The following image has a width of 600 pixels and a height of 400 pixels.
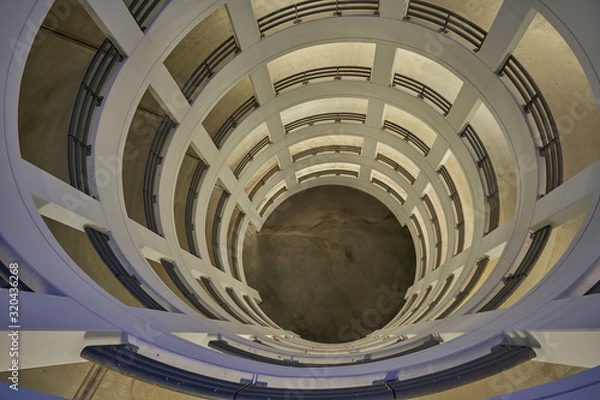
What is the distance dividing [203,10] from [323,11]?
9.17 ft

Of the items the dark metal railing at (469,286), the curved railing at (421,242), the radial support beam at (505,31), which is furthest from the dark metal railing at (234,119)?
the curved railing at (421,242)

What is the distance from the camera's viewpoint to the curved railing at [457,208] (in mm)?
10523

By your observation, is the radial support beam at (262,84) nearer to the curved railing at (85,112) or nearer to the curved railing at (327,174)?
the curved railing at (85,112)

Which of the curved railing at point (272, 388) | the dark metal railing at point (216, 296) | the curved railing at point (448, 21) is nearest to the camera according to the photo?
the curved railing at point (272, 388)

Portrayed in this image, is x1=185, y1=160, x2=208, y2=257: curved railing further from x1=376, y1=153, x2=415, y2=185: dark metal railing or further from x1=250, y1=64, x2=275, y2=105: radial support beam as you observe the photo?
x1=376, y1=153, x2=415, y2=185: dark metal railing

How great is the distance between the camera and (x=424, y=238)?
1459 cm

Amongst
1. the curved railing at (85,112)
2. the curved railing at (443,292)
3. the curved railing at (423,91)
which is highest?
the curved railing at (423,91)

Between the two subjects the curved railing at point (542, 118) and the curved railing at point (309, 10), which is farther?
the curved railing at point (309, 10)

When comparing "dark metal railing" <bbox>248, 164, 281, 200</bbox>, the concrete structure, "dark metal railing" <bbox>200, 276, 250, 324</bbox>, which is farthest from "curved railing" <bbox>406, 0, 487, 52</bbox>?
"dark metal railing" <bbox>248, 164, 281, 200</bbox>

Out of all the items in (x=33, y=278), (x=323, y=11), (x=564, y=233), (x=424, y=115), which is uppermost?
(x=323, y=11)

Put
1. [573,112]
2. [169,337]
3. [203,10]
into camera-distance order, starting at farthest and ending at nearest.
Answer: [203,10] < [573,112] < [169,337]

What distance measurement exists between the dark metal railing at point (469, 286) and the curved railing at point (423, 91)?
373 cm

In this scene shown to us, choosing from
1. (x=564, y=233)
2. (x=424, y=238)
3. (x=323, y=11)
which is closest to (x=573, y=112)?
(x=564, y=233)

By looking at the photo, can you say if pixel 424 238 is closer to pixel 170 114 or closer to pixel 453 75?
pixel 453 75
